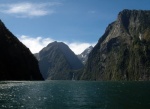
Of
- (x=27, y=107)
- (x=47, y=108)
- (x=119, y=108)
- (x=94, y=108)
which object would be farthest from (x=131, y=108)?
(x=27, y=107)

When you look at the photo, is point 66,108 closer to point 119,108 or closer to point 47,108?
point 47,108

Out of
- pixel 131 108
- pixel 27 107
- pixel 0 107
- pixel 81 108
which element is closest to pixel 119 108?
pixel 131 108

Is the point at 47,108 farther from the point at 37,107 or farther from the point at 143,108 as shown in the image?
the point at 143,108

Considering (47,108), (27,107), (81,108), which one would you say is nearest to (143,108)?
(81,108)

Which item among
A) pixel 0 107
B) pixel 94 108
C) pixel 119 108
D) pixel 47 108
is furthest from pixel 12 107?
pixel 119 108

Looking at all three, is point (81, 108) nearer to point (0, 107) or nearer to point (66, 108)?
point (66, 108)

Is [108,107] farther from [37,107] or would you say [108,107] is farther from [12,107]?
[12,107]
